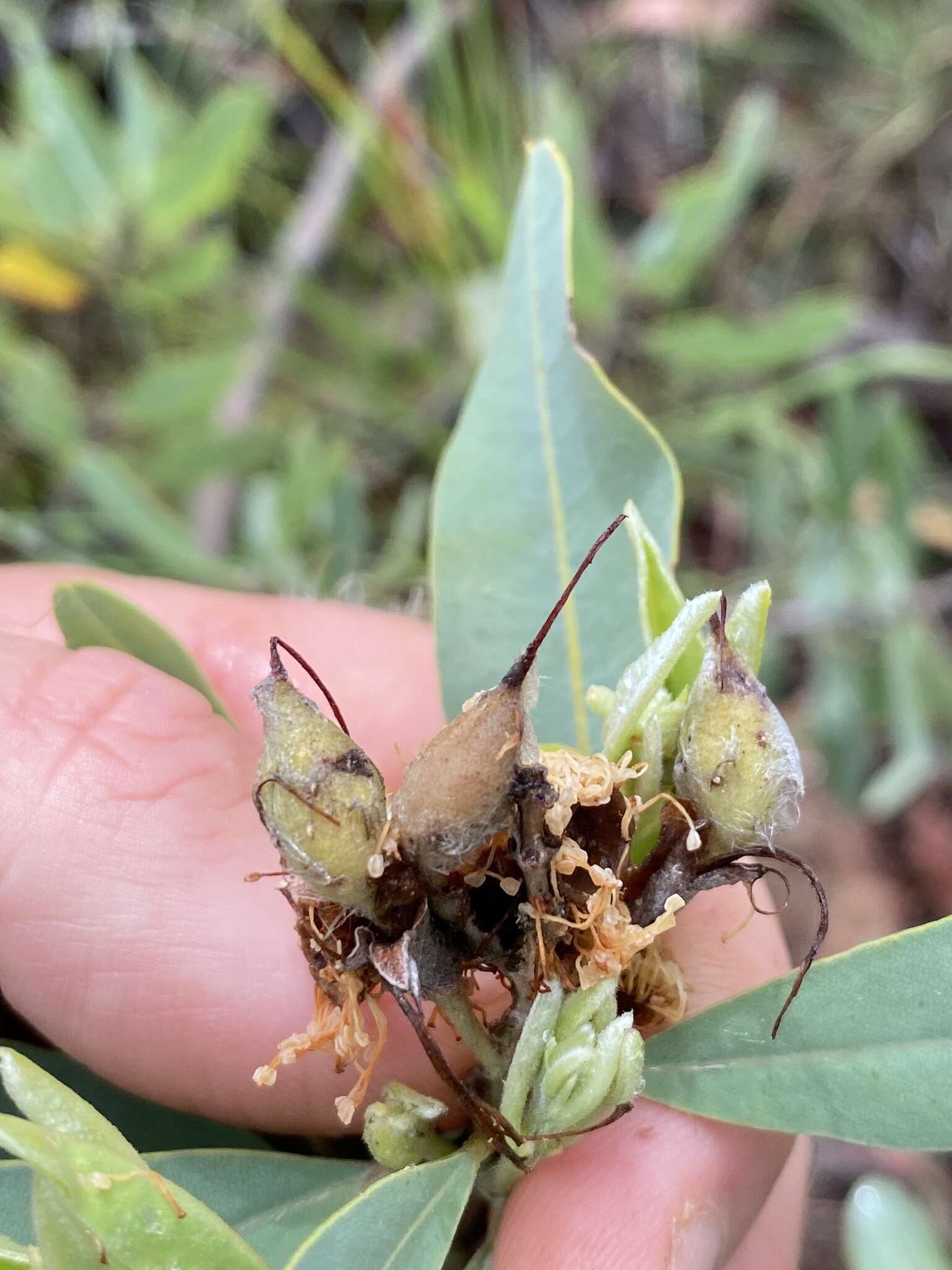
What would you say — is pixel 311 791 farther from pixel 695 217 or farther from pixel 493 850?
pixel 695 217

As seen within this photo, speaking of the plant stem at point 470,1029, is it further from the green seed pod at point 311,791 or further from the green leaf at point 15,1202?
the green leaf at point 15,1202

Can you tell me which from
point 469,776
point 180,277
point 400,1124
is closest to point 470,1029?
point 400,1124

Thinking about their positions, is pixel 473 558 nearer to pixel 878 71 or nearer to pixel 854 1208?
pixel 854 1208

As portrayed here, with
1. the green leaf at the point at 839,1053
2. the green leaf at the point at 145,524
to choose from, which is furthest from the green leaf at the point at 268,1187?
the green leaf at the point at 145,524

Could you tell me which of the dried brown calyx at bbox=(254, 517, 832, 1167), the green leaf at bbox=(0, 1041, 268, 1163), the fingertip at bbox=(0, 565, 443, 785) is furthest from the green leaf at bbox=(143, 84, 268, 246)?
the dried brown calyx at bbox=(254, 517, 832, 1167)

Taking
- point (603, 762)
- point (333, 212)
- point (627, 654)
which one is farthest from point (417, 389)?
point (603, 762)
